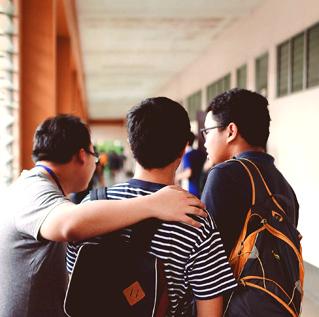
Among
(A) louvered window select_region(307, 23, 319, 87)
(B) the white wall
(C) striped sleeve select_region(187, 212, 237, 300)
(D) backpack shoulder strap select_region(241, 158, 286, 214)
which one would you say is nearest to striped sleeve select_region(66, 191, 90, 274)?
(C) striped sleeve select_region(187, 212, 237, 300)

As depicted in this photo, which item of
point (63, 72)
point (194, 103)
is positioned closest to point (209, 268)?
point (63, 72)

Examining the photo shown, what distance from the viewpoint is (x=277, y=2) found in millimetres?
6363

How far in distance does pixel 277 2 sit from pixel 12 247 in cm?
599

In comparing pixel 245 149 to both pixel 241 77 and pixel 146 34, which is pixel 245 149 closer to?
pixel 241 77

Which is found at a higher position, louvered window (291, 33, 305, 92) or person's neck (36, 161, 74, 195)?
louvered window (291, 33, 305, 92)

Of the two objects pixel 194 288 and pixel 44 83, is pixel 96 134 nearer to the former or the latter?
pixel 44 83

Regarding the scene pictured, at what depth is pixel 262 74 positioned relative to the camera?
7113mm

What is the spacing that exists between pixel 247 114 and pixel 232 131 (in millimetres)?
85

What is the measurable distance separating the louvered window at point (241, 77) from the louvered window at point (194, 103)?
9.45 feet

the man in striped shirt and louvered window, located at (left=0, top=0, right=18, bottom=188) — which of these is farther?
louvered window, located at (left=0, top=0, right=18, bottom=188)

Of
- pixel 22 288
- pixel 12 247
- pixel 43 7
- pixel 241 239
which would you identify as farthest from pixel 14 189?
pixel 43 7

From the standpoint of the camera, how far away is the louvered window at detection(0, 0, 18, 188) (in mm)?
3281

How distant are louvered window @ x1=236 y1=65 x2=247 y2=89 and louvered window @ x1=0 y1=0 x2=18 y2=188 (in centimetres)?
507

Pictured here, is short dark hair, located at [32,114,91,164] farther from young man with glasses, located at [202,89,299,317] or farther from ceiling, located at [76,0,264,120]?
ceiling, located at [76,0,264,120]
